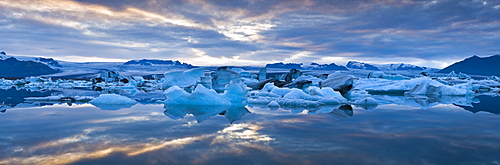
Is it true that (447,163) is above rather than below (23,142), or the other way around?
Answer: above

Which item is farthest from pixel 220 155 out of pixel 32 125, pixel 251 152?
pixel 32 125

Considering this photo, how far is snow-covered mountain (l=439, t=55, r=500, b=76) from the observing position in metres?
123

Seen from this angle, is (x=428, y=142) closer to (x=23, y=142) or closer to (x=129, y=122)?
(x=129, y=122)

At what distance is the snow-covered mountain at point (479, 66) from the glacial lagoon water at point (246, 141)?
141060mm

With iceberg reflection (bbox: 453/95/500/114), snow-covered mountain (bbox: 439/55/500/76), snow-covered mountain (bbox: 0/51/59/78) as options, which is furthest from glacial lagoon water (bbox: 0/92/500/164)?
snow-covered mountain (bbox: 439/55/500/76)

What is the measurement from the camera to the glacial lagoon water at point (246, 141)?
2.94 m

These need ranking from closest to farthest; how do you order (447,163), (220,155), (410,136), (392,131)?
(447,163), (220,155), (410,136), (392,131)

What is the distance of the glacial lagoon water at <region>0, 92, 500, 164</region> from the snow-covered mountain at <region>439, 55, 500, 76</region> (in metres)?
141

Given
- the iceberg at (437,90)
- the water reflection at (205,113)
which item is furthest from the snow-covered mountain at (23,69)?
the iceberg at (437,90)

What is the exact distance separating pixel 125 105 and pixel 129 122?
11.0 ft

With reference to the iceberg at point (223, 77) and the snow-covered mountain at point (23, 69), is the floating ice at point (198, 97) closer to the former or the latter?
the iceberg at point (223, 77)

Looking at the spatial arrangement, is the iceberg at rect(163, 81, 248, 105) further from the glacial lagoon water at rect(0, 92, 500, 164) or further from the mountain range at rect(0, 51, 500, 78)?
the mountain range at rect(0, 51, 500, 78)

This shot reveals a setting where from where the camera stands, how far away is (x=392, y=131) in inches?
175

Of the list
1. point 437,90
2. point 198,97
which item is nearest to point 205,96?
point 198,97
